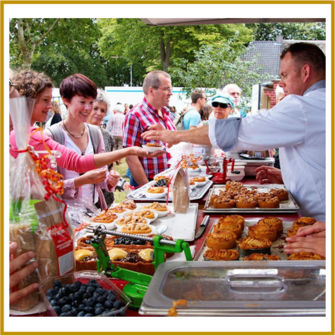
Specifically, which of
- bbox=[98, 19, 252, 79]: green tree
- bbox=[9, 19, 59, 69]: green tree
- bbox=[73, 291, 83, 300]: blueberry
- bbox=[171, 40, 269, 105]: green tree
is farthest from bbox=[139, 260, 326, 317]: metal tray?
bbox=[98, 19, 252, 79]: green tree

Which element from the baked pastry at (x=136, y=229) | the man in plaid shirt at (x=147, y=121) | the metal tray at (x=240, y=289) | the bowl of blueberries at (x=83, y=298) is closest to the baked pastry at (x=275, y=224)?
the baked pastry at (x=136, y=229)

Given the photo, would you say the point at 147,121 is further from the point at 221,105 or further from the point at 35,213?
the point at 35,213

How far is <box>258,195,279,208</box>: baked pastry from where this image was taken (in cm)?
300

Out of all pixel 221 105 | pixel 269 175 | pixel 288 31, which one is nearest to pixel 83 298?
pixel 269 175

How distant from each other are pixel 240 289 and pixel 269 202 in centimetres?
180

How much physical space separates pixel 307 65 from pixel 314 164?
2.48ft

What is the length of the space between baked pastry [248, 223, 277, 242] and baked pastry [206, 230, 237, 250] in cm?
14

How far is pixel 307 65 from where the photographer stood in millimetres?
2896

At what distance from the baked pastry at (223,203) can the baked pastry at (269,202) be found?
21 centimetres

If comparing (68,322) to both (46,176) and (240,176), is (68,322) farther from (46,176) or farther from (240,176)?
(240,176)

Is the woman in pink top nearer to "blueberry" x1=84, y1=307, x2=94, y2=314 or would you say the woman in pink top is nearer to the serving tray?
the serving tray

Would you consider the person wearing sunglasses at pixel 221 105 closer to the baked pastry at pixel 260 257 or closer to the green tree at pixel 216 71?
the baked pastry at pixel 260 257

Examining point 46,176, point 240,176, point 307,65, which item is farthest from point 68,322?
point 240,176

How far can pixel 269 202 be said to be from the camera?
119 inches
